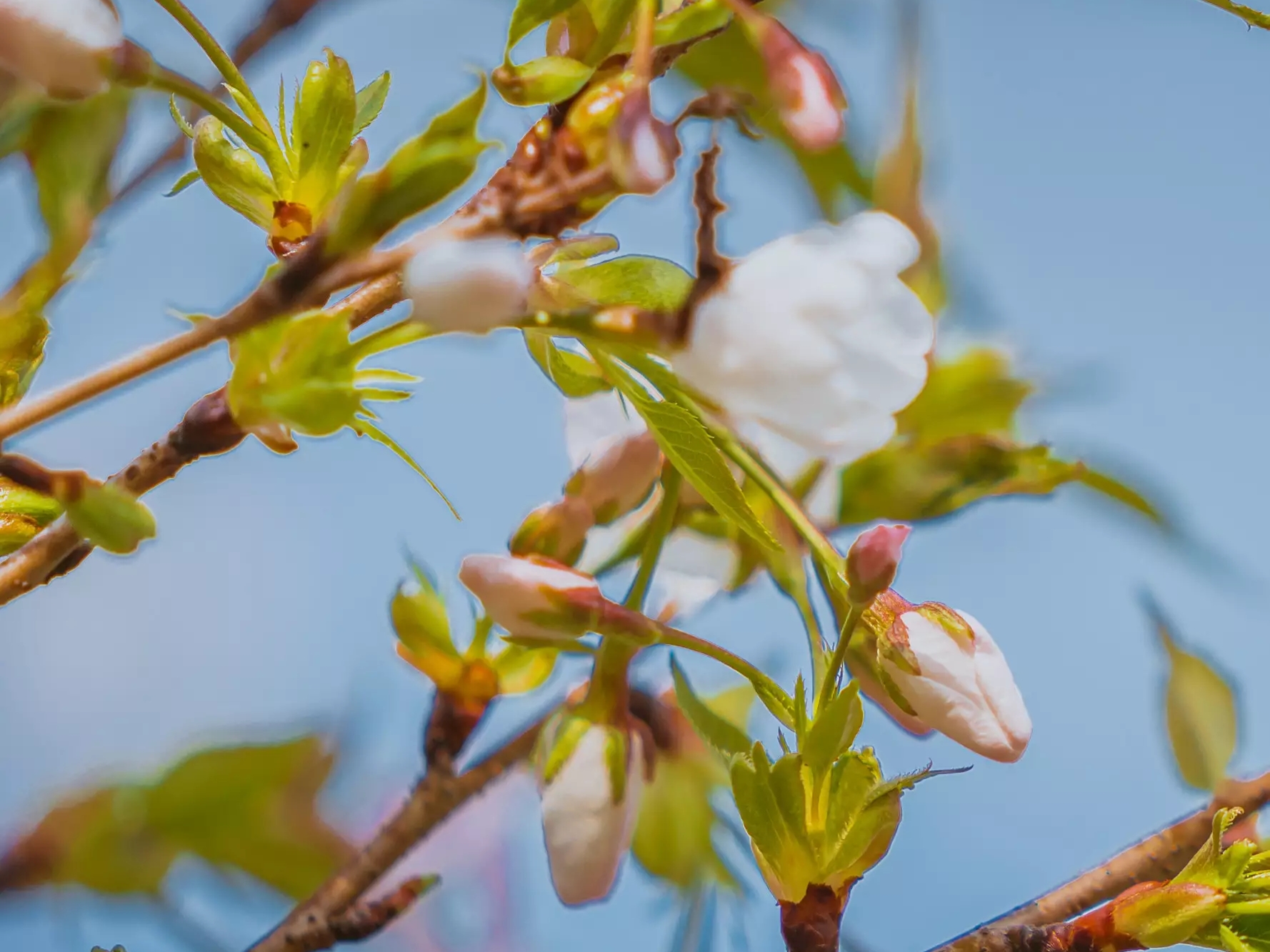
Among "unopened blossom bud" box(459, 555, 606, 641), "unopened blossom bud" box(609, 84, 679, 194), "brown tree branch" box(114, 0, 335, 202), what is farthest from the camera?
"brown tree branch" box(114, 0, 335, 202)

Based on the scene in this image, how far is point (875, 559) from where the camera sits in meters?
0.22

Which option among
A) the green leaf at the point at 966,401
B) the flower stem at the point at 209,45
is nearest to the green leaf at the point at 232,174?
the flower stem at the point at 209,45

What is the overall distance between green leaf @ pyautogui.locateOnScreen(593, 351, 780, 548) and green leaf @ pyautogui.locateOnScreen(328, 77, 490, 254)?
0.19ft

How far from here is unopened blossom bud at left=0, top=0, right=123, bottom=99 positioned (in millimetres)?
188

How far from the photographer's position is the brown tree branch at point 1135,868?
0.29m

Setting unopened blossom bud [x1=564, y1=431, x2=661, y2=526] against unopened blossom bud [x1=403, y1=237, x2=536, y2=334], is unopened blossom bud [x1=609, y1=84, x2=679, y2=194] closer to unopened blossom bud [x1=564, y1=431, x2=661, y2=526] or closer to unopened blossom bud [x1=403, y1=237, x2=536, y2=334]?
unopened blossom bud [x1=403, y1=237, x2=536, y2=334]

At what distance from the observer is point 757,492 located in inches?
13.2

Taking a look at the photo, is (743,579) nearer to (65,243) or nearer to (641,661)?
(641,661)

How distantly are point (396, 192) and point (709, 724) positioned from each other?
15cm

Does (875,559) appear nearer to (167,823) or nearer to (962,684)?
(962,684)

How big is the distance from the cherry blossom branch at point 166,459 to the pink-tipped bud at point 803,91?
0.27 feet

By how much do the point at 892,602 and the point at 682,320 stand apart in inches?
4.0

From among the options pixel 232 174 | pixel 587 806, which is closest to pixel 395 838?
pixel 587 806

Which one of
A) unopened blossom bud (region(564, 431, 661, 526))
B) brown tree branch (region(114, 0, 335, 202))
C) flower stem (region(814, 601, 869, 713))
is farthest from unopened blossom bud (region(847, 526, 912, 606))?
brown tree branch (region(114, 0, 335, 202))
